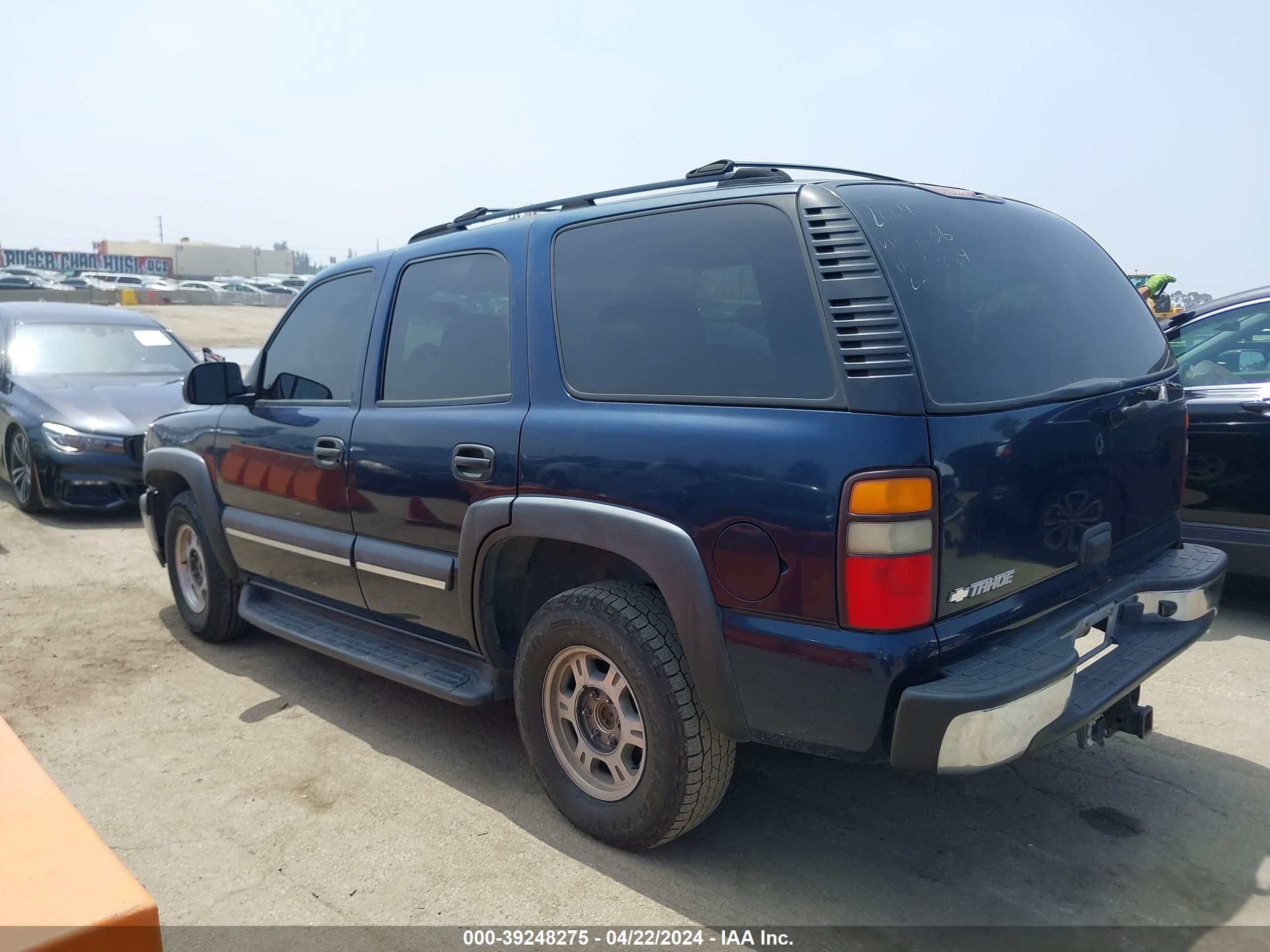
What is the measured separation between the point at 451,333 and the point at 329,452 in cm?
73

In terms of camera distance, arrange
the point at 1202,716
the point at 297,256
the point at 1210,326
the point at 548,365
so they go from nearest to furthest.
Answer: the point at 548,365 → the point at 1202,716 → the point at 1210,326 → the point at 297,256

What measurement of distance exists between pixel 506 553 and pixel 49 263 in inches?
4018

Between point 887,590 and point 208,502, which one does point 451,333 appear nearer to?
point 208,502

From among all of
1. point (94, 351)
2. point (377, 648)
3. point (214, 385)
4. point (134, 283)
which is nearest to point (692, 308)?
point (377, 648)

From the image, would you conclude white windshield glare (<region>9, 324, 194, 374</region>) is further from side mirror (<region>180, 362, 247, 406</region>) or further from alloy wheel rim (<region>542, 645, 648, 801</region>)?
alloy wheel rim (<region>542, 645, 648, 801</region>)

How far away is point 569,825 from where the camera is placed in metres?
3.14

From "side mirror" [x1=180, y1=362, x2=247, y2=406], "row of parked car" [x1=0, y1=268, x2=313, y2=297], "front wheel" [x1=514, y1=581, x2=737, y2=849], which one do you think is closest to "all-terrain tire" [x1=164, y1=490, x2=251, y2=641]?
"side mirror" [x1=180, y1=362, x2=247, y2=406]

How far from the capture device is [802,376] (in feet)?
8.06

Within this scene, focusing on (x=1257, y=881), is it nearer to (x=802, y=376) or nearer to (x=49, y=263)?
(x=802, y=376)

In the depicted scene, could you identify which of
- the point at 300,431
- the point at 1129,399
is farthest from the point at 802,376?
the point at 300,431

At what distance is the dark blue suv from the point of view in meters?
2.33

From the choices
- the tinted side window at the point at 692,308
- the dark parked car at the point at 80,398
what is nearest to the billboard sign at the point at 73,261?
the dark parked car at the point at 80,398

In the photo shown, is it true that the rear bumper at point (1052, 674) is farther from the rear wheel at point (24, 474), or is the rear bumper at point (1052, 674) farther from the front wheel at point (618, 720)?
the rear wheel at point (24, 474)

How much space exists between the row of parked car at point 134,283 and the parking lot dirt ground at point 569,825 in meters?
46.5
